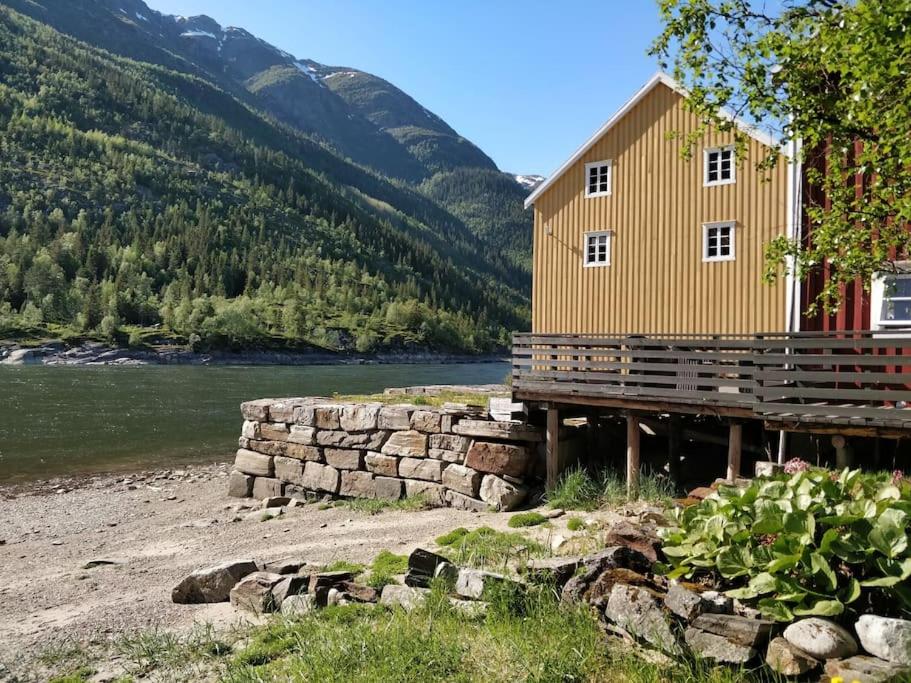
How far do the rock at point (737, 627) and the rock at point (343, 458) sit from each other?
39.9 feet

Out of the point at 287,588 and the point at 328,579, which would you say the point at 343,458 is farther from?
the point at 287,588

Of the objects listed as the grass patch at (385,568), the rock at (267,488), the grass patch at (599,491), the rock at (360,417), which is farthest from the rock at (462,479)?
the rock at (267,488)

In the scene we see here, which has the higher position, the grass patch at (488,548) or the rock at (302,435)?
the rock at (302,435)

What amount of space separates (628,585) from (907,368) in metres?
10.7

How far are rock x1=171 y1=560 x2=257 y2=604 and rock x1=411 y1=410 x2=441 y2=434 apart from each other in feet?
21.2

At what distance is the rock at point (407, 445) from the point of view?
51.7 ft

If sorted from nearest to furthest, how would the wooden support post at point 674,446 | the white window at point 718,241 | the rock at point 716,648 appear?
1. the rock at point 716,648
2. the wooden support post at point 674,446
3. the white window at point 718,241

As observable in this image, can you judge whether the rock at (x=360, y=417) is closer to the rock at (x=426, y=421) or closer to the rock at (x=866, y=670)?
the rock at (x=426, y=421)

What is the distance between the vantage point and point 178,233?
181 metres

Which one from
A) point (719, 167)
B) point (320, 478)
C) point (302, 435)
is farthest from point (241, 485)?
point (719, 167)

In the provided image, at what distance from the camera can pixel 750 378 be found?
44.2 ft

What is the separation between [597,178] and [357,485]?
1103 cm

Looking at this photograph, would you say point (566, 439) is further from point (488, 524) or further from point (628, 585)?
point (628, 585)

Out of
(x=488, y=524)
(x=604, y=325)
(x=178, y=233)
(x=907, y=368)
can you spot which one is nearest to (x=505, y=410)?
(x=488, y=524)
